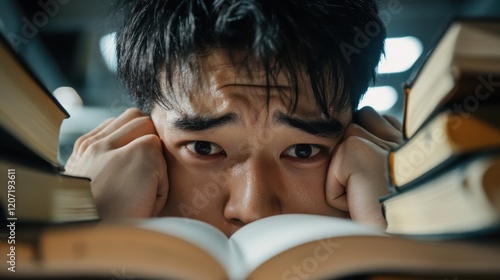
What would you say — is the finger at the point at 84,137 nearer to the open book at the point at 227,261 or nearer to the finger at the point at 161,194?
the finger at the point at 161,194

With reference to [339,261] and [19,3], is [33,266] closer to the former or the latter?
[339,261]

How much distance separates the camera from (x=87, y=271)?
334 millimetres

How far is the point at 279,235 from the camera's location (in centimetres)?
39

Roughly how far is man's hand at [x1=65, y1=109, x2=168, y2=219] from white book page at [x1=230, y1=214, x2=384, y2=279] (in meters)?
0.20

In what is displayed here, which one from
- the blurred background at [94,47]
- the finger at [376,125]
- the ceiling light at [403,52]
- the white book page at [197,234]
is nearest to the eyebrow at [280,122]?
the finger at [376,125]

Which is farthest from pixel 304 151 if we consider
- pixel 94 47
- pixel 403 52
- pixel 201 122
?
pixel 94 47

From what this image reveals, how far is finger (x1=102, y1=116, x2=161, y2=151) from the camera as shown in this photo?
725 millimetres

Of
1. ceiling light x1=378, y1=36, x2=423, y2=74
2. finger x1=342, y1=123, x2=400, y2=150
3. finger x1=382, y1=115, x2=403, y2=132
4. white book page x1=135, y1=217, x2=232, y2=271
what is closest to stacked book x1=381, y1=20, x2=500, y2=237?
white book page x1=135, y1=217, x2=232, y2=271

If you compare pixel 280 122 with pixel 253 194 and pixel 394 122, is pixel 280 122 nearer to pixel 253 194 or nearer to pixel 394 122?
pixel 253 194

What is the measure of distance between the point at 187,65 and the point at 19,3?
1.84 m

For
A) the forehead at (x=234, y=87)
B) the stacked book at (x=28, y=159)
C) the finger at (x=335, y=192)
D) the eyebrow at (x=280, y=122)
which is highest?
the stacked book at (x=28, y=159)

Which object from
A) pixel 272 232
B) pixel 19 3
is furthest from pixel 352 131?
pixel 19 3

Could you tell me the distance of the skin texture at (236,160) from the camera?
24.9 inches

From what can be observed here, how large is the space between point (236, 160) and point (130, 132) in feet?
0.60
